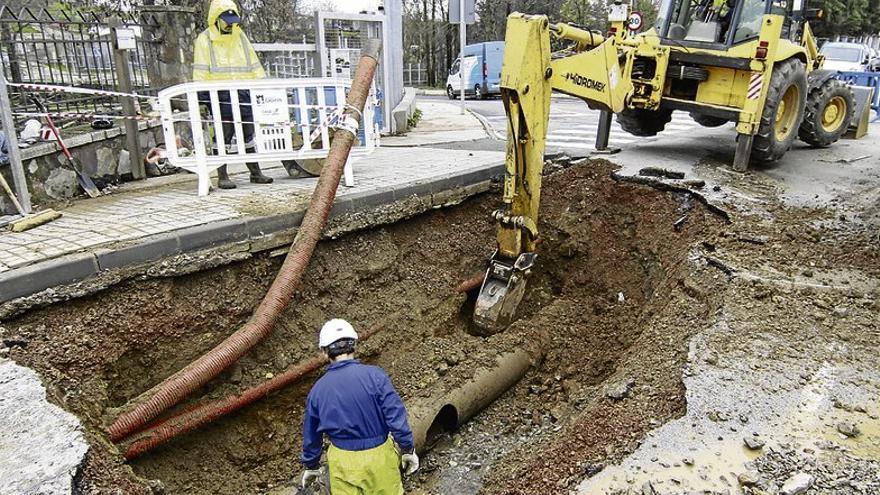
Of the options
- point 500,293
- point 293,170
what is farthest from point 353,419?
point 293,170

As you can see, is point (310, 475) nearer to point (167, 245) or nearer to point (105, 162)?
point (167, 245)

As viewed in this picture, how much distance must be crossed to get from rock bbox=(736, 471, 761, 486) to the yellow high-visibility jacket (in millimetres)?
5657

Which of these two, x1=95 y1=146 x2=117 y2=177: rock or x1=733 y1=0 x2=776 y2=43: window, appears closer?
x1=95 y1=146 x2=117 y2=177: rock

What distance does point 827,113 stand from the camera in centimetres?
971

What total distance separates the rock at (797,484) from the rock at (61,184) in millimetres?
6401

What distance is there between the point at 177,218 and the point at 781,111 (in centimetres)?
788

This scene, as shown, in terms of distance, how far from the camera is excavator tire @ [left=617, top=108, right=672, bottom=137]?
9461 mm

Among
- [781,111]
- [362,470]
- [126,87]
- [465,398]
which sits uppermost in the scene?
[126,87]

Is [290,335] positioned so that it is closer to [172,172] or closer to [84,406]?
[84,406]

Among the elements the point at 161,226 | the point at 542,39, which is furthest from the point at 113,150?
the point at 542,39

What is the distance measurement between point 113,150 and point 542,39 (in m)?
4.79

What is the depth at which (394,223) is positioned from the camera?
249 inches

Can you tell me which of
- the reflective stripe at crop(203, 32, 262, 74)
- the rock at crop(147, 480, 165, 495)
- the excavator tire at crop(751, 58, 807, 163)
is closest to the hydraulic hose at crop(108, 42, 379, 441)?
the rock at crop(147, 480, 165, 495)

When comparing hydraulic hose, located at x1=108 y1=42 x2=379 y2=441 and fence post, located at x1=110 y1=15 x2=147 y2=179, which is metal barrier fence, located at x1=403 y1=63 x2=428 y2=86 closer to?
fence post, located at x1=110 y1=15 x2=147 y2=179
